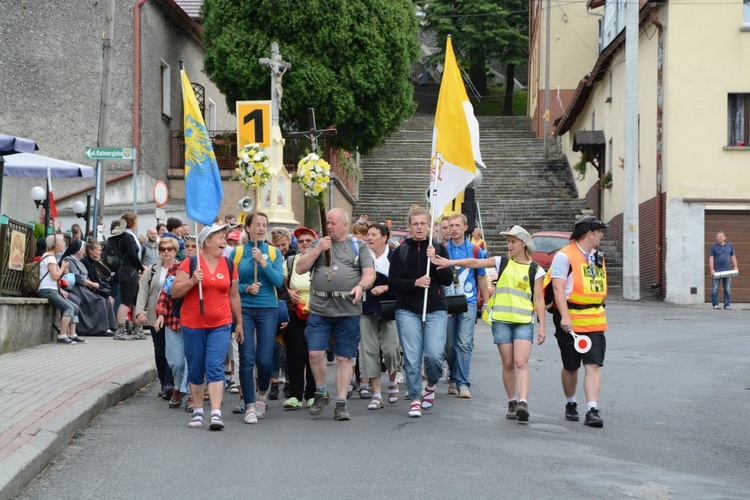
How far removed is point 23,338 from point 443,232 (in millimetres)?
6696

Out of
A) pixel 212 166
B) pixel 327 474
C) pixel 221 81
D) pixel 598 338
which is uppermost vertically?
pixel 221 81

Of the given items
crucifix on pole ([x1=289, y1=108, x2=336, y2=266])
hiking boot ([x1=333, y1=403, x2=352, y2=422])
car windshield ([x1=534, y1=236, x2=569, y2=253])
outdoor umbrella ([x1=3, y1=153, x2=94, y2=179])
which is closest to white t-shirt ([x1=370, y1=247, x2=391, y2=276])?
crucifix on pole ([x1=289, y1=108, x2=336, y2=266])

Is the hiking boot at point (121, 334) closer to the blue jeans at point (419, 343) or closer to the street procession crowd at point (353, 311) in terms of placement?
the street procession crowd at point (353, 311)

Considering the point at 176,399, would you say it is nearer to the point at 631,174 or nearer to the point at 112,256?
the point at 112,256

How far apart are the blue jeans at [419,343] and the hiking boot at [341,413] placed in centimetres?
75

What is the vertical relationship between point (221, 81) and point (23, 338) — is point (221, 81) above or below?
above

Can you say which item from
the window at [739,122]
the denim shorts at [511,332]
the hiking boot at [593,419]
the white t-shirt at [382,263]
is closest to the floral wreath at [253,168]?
the white t-shirt at [382,263]

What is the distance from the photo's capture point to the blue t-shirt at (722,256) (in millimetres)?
27047

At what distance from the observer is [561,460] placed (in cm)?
841

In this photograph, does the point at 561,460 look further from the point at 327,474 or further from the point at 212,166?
the point at 212,166

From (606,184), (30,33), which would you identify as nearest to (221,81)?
(30,33)

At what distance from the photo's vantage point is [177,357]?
1130 cm

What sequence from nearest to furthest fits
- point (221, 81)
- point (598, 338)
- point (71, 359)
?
point (598, 338) → point (71, 359) → point (221, 81)

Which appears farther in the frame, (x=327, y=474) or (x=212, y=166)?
(x=212, y=166)
